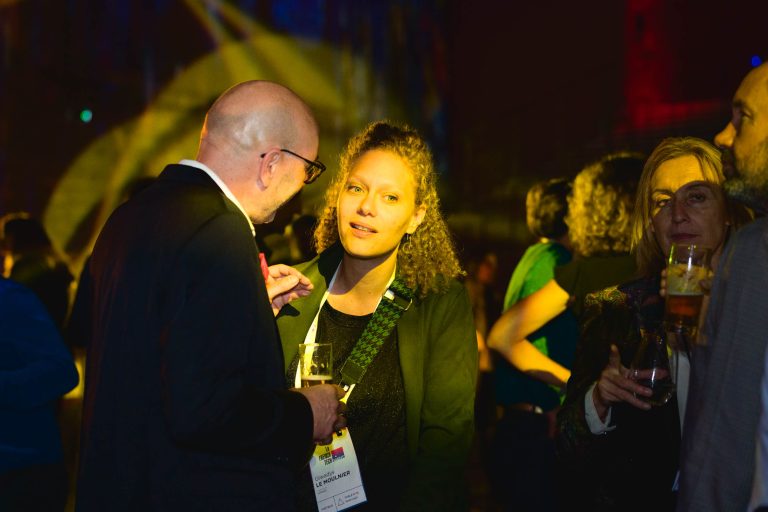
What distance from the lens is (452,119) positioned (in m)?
14.9

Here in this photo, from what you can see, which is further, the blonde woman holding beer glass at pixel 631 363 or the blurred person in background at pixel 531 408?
the blurred person in background at pixel 531 408

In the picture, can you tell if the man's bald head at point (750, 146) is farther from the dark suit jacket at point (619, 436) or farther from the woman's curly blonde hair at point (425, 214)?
the woman's curly blonde hair at point (425, 214)

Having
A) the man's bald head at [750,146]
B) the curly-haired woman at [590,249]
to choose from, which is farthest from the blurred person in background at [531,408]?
the man's bald head at [750,146]

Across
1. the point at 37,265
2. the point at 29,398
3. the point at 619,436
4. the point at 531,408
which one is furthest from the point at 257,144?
the point at 37,265

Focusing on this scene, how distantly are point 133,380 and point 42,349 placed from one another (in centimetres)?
140

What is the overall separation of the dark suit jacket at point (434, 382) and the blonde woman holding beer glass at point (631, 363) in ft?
1.06

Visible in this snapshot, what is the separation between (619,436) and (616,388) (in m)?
0.23

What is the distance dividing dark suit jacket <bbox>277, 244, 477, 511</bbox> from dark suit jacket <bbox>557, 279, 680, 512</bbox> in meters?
0.32

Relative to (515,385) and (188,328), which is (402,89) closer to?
(515,385)

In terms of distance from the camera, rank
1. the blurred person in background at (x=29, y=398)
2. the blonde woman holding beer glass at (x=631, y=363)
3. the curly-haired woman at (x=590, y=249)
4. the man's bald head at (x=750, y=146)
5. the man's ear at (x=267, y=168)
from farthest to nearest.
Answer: the curly-haired woman at (x=590, y=249)
the blurred person in background at (x=29, y=398)
the blonde woman holding beer glass at (x=631, y=363)
the man's ear at (x=267, y=168)
the man's bald head at (x=750, y=146)

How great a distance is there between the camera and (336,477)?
238 centimetres

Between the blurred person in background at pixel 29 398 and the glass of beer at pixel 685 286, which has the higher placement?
the glass of beer at pixel 685 286

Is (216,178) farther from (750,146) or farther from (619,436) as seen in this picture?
(619,436)

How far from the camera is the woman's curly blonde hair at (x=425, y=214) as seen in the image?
2.74m
